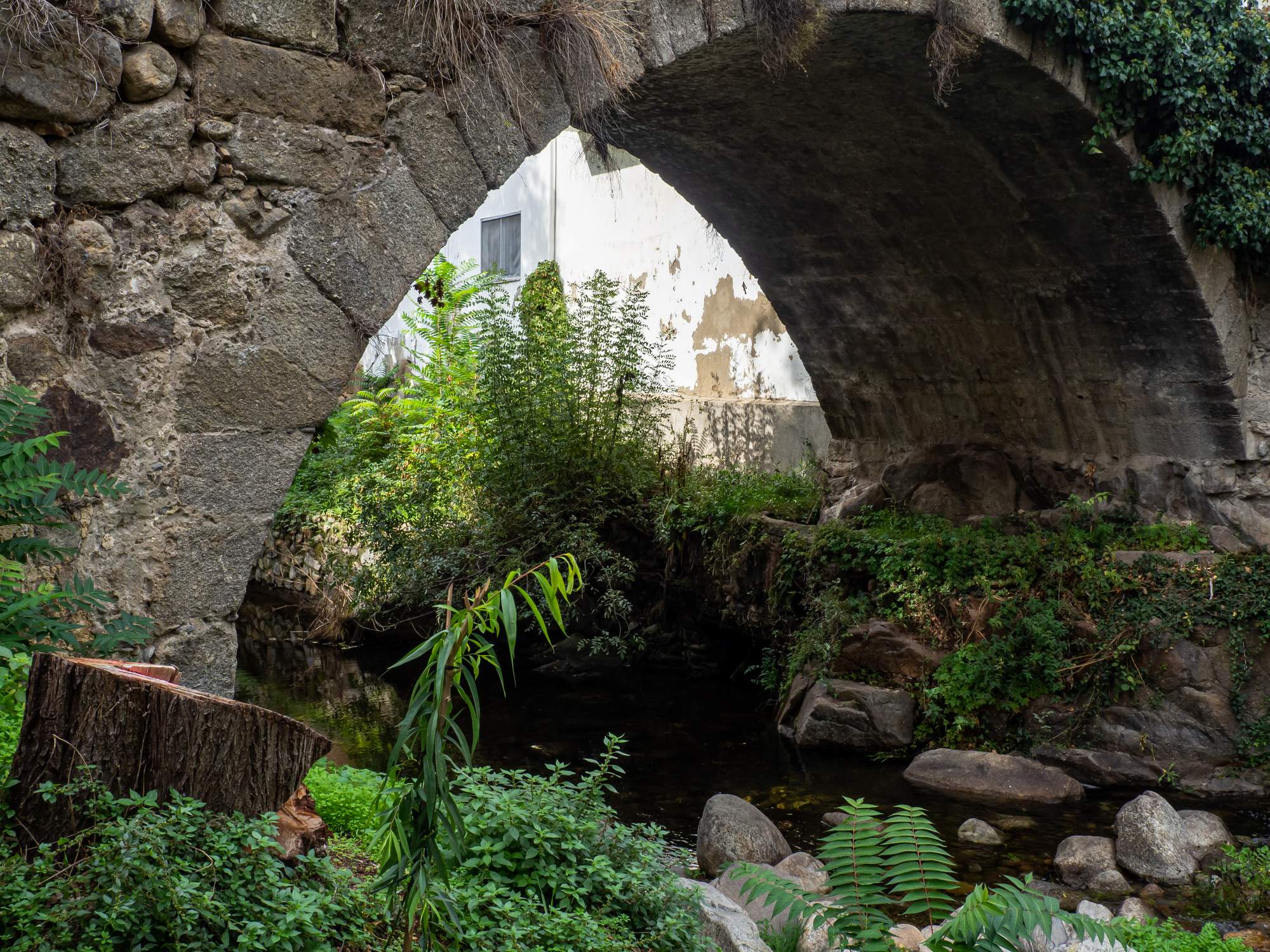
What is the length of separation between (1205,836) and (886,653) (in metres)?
2.14

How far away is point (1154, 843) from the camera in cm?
494

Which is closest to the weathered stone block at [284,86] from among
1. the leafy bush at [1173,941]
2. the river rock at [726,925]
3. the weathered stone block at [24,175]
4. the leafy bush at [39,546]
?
the weathered stone block at [24,175]

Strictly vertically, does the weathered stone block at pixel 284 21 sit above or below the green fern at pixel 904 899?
above

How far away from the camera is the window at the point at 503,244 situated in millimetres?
13688

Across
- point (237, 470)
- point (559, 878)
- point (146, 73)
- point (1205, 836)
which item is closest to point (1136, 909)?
point (1205, 836)

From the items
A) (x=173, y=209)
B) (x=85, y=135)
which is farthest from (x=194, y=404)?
(x=85, y=135)

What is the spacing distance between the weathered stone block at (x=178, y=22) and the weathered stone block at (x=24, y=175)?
0.44 meters

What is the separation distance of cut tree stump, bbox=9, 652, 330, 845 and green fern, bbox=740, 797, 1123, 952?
1.22 metres

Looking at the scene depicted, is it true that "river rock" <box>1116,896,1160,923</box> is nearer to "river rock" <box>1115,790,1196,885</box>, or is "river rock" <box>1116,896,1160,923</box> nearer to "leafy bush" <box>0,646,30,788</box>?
"river rock" <box>1115,790,1196,885</box>

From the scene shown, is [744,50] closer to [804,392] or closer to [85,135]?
[85,135]

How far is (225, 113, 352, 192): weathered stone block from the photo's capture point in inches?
130

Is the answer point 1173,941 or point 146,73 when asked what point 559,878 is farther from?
point 146,73

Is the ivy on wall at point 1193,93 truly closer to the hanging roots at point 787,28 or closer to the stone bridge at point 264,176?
the stone bridge at point 264,176

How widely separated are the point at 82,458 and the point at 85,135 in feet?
2.81
